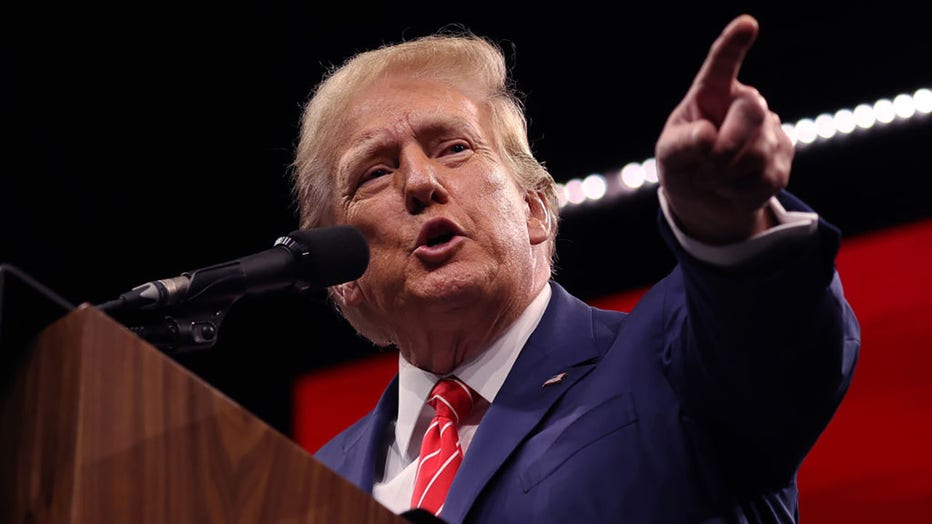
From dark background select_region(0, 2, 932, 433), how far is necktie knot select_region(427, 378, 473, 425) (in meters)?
1.63

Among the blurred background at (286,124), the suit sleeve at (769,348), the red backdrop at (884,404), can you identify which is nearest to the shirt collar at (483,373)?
the suit sleeve at (769,348)

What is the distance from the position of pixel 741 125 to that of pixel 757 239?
6.5 inches

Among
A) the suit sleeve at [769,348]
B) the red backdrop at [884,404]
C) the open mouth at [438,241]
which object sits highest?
the open mouth at [438,241]

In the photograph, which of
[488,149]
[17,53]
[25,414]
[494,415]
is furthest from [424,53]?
[17,53]

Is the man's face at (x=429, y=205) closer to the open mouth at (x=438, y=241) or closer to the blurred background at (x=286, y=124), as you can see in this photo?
the open mouth at (x=438, y=241)

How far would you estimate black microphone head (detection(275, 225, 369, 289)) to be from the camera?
4.64ft

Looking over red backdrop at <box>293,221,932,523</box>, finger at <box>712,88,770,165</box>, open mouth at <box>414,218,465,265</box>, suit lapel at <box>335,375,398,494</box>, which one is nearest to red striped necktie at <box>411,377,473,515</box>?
suit lapel at <box>335,375,398,494</box>

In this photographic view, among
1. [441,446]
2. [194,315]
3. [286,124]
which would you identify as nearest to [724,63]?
[194,315]

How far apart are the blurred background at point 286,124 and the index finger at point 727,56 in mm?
1928

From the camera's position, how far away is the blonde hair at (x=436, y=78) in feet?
7.18

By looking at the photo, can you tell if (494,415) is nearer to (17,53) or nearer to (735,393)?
(735,393)

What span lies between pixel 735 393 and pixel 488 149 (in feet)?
3.03

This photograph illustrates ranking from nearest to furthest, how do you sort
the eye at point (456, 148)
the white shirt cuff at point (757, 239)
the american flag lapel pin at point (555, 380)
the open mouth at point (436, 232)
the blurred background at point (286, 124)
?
the white shirt cuff at point (757, 239)
the american flag lapel pin at point (555, 380)
the open mouth at point (436, 232)
the eye at point (456, 148)
the blurred background at point (286, 124)

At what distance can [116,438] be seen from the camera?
2.88 ft
